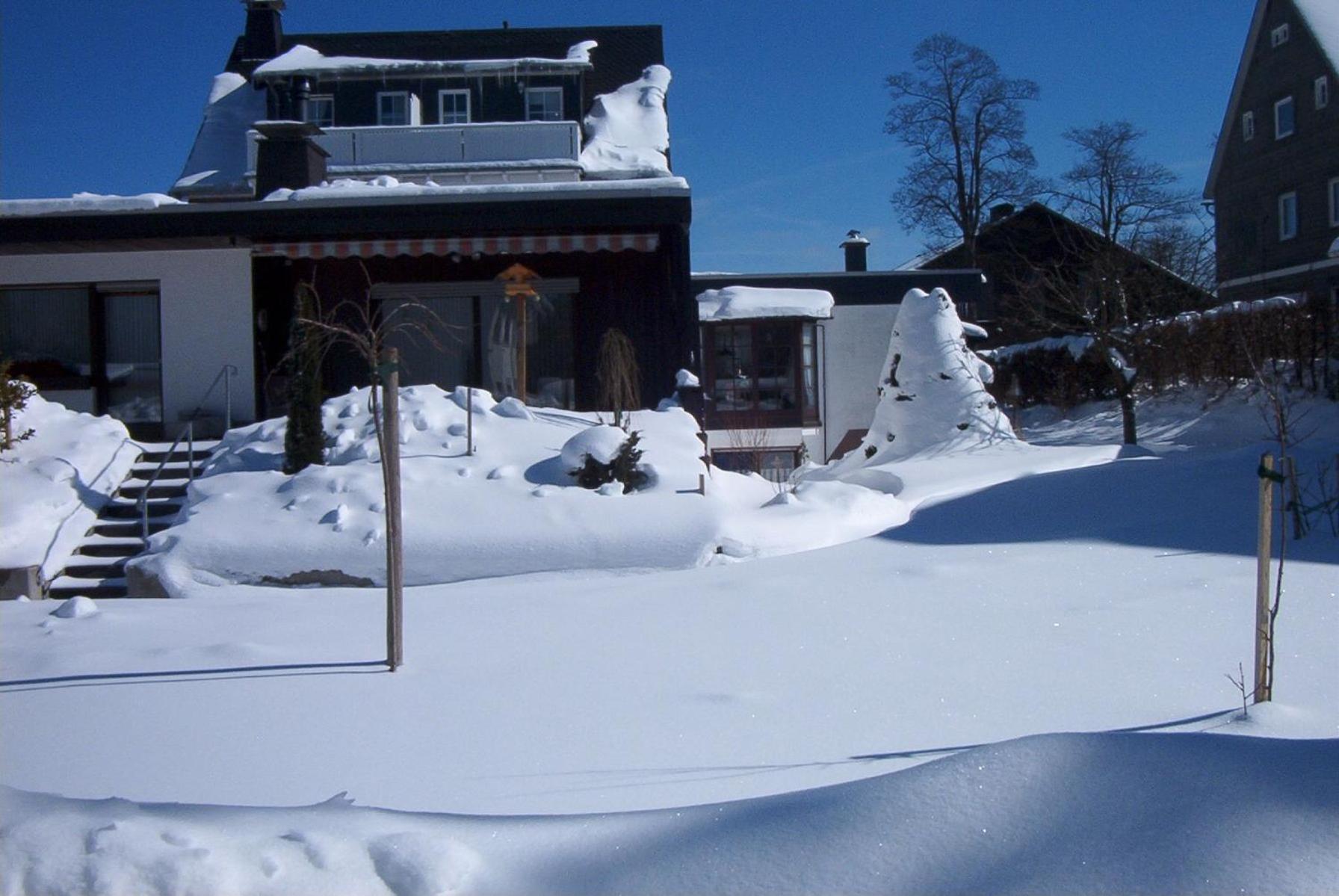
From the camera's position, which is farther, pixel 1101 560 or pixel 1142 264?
pixel 1142 264

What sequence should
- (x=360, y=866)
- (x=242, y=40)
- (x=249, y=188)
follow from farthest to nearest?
(x=242, y=40), (x=249, y=188), (x=360, y=866)

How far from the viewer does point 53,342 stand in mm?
13312

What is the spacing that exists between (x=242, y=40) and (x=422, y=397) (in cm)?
1955

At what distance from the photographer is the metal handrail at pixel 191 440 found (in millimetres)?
9883

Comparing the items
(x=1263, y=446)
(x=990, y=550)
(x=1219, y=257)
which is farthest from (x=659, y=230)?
(x=1219, y=257)

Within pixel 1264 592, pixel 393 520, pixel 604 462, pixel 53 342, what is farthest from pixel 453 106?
pixel 1264 592

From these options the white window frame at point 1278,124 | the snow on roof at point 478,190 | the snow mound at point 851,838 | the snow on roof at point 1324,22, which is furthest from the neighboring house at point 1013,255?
the snow mound at point 851,838

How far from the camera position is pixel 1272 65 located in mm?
27250

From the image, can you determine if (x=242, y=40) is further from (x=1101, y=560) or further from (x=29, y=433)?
(x=1101, y=560)

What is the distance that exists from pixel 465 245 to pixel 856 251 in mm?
15362

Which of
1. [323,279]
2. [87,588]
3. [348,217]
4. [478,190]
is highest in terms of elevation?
[478,190]

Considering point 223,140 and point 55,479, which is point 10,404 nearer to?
point 55,479

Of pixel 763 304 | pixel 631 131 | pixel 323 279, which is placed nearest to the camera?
pixel 323 279

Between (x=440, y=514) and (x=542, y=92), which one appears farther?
(x=542, y=92)
